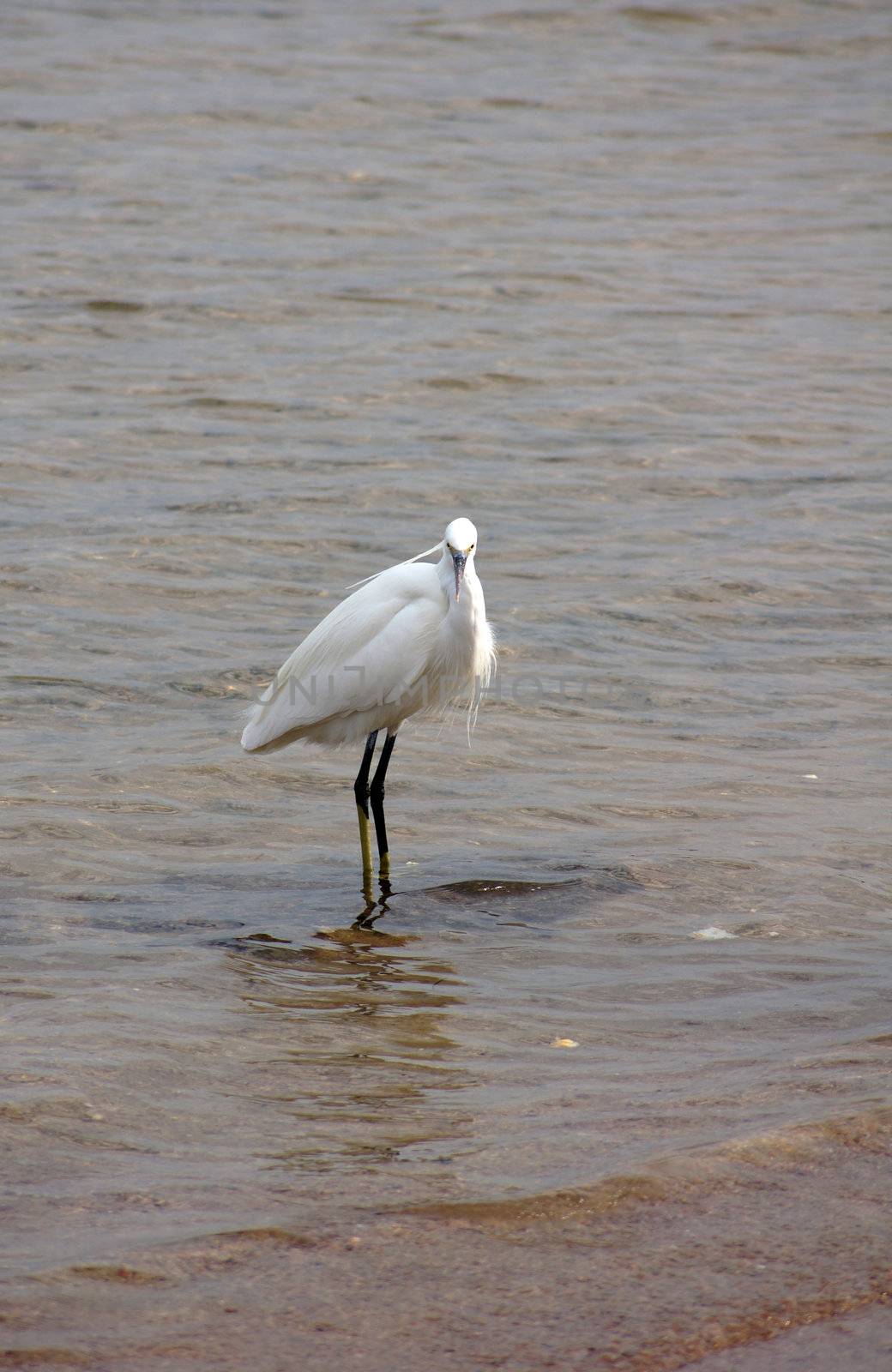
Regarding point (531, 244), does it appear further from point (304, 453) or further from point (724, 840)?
point (724, 840)

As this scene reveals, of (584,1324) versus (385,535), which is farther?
(385,535)

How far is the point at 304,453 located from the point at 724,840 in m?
5.02

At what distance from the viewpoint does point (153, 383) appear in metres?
11.3

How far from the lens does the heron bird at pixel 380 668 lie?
5973mm

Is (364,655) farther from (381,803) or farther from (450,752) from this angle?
(450,752)

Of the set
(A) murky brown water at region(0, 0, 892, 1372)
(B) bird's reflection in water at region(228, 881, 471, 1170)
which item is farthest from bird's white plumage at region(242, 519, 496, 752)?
(B) bird's reflection in water at region(228, 881, 471, 1170)

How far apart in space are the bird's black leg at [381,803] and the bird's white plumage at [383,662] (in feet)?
0.31

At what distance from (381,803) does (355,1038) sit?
1621 millimetres

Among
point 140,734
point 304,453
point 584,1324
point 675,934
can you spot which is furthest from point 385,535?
point 584,1324

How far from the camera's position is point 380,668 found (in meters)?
6.03

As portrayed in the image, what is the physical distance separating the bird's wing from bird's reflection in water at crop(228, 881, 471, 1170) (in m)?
0.77

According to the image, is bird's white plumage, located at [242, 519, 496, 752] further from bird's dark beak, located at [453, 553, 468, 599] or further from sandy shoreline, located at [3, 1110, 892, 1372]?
sandy shoreline, located at [3, 1110, 892, 1372]

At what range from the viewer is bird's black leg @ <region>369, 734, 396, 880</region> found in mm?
5945

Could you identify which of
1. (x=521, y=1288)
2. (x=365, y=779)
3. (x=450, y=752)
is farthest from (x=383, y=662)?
(x=521, y=1288)
